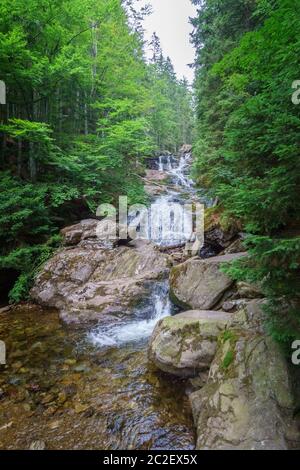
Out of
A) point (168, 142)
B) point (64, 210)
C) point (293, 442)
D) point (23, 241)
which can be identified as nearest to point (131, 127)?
point (64, 210)

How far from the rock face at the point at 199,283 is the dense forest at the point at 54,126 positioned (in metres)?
4.94

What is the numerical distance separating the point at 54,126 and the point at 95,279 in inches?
274

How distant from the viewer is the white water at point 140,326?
234 inches

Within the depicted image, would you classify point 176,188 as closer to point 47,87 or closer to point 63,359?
point 47,87

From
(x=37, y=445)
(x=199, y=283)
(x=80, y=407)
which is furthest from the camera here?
(x=199, y=283)

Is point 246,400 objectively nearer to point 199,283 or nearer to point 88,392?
point 88,392

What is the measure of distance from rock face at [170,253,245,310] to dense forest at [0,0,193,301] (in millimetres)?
4937

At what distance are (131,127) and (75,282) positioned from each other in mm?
6761

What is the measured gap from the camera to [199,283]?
5.87 meters

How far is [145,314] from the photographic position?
698 centimetres

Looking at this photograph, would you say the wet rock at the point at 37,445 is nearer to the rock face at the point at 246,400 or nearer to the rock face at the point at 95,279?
the rock face at the point at 246,400

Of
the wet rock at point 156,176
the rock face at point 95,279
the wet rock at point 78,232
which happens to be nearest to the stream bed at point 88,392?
the rock face at point 95,279

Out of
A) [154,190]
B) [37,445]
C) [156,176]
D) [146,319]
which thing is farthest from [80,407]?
[156,176]

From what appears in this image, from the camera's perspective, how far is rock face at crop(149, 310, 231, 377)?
4.08 m
